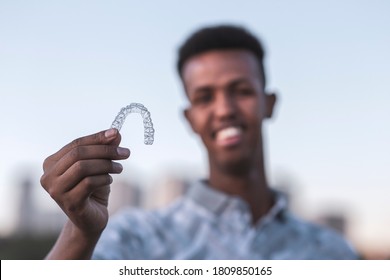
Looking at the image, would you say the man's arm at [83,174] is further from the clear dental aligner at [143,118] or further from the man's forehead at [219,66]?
the man's forehead at [219,66]

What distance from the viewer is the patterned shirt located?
326 centimetres

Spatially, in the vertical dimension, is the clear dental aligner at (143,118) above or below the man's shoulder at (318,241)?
above

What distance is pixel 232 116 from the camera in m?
3.40

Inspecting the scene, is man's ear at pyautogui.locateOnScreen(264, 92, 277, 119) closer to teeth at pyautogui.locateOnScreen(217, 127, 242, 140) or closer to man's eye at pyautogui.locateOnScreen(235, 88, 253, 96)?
man's eye at pyautogui.locateOnScreen(235, 88, 253, 96)

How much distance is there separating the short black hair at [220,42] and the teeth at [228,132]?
0.54 m

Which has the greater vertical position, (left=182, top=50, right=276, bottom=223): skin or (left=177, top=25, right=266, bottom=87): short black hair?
(left=177, top=25, right=266, bottom=87): short black hair

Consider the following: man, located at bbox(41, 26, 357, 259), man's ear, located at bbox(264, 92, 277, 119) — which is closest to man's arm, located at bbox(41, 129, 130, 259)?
man, located at bbox(41, 26, 357, 259)

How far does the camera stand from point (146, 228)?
3355mm

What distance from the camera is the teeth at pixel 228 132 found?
339 centimetres

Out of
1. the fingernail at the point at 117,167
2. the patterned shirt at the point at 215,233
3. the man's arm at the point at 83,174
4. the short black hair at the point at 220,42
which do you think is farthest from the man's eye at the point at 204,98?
the fingernail at the point at 117,167

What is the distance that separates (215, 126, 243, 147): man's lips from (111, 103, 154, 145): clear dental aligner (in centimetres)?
107

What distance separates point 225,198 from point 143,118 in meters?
1.27

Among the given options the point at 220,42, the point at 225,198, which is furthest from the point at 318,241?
the point at 220,42
